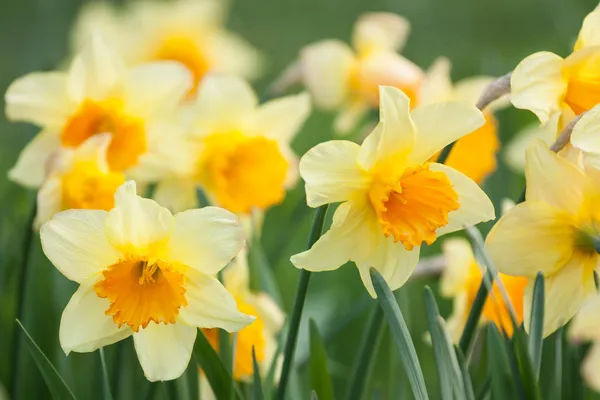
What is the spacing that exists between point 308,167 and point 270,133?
595 mm

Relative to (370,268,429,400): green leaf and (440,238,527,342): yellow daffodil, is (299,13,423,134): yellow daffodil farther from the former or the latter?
(370,268,429,400): green leaf

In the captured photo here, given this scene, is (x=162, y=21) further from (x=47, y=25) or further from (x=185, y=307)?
(x=185, y=307)

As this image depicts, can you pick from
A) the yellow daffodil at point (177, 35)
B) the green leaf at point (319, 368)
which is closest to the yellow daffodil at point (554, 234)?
the green leaf at point (319, 368)

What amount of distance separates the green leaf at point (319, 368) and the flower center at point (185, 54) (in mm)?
1530

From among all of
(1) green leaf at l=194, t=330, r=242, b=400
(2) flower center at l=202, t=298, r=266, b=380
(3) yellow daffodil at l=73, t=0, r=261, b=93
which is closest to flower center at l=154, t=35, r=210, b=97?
(3) yellow daffodil at l=73, t=0, r=261, b=93

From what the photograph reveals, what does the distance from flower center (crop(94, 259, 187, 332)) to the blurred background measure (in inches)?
9.4

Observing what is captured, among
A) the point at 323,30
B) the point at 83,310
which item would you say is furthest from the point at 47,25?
the point at 323,30

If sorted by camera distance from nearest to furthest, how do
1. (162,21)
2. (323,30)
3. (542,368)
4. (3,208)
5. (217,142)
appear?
(542,368) < (217,142) < (3,208) < (162,21) < (323,30)

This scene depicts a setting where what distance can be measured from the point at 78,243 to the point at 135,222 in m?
0.07

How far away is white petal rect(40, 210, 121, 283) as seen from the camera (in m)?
0.92

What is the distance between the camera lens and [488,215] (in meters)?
0.93

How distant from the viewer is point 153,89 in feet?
4.70

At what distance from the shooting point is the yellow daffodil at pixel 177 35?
2.49 m

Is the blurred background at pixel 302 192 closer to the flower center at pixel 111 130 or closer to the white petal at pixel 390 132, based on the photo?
the flower center at pixel 111 130
